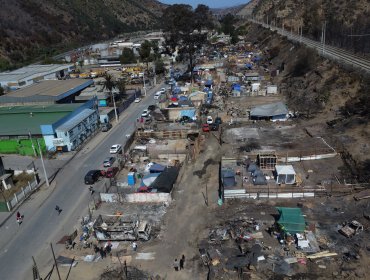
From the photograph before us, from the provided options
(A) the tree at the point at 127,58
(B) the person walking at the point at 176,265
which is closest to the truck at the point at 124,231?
(B) the person walking at the point at 176,265

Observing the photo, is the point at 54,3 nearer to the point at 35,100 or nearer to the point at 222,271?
the point at 35,100

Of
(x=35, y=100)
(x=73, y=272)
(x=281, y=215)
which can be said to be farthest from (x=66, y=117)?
(x=281, y=215)

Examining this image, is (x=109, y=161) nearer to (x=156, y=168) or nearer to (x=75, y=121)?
(x=156, y=168)

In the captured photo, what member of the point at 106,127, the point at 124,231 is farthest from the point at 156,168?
the point at 106,127

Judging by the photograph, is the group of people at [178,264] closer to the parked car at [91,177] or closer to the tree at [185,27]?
the parked car at [91,177]

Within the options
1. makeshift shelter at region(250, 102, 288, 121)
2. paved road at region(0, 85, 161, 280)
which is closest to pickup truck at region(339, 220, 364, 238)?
paved road at region(0, 85, 161, 280)

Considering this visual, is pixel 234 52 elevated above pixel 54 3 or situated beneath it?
situated beneath
